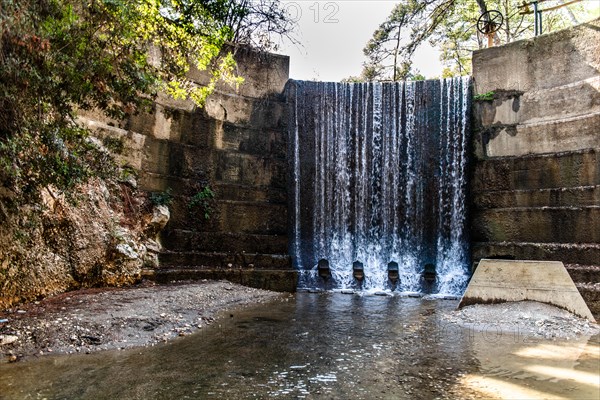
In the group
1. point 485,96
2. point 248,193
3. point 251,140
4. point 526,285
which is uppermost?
point 485,96

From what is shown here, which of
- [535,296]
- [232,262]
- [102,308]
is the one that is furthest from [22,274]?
[535,296]

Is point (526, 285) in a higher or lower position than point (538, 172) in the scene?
lower

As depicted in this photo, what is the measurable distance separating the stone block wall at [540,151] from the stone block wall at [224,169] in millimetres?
5271

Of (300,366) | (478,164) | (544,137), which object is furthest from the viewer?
(478,164)

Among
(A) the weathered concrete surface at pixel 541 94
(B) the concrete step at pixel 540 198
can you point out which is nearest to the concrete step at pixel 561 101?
(A) the weathered concrete surface at pixel 541 94

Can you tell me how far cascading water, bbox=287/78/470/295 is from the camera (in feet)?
36.1

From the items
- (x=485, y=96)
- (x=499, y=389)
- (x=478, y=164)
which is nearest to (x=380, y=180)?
(x=478, y=164)

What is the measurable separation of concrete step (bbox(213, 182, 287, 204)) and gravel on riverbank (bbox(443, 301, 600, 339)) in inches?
229

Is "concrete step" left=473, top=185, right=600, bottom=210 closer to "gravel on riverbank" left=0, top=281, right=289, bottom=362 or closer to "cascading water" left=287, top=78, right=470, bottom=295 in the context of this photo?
"cascading water" left=287, top=78, right=470, bottom=295

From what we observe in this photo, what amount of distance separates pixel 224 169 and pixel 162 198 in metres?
2.03

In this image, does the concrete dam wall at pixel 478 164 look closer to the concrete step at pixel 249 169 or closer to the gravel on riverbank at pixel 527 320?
the concrete step at pixel 249 169

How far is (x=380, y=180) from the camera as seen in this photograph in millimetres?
11805

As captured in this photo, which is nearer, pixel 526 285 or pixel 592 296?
pixel 526 285

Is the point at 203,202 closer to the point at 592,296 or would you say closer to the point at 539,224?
the point at 539,224
